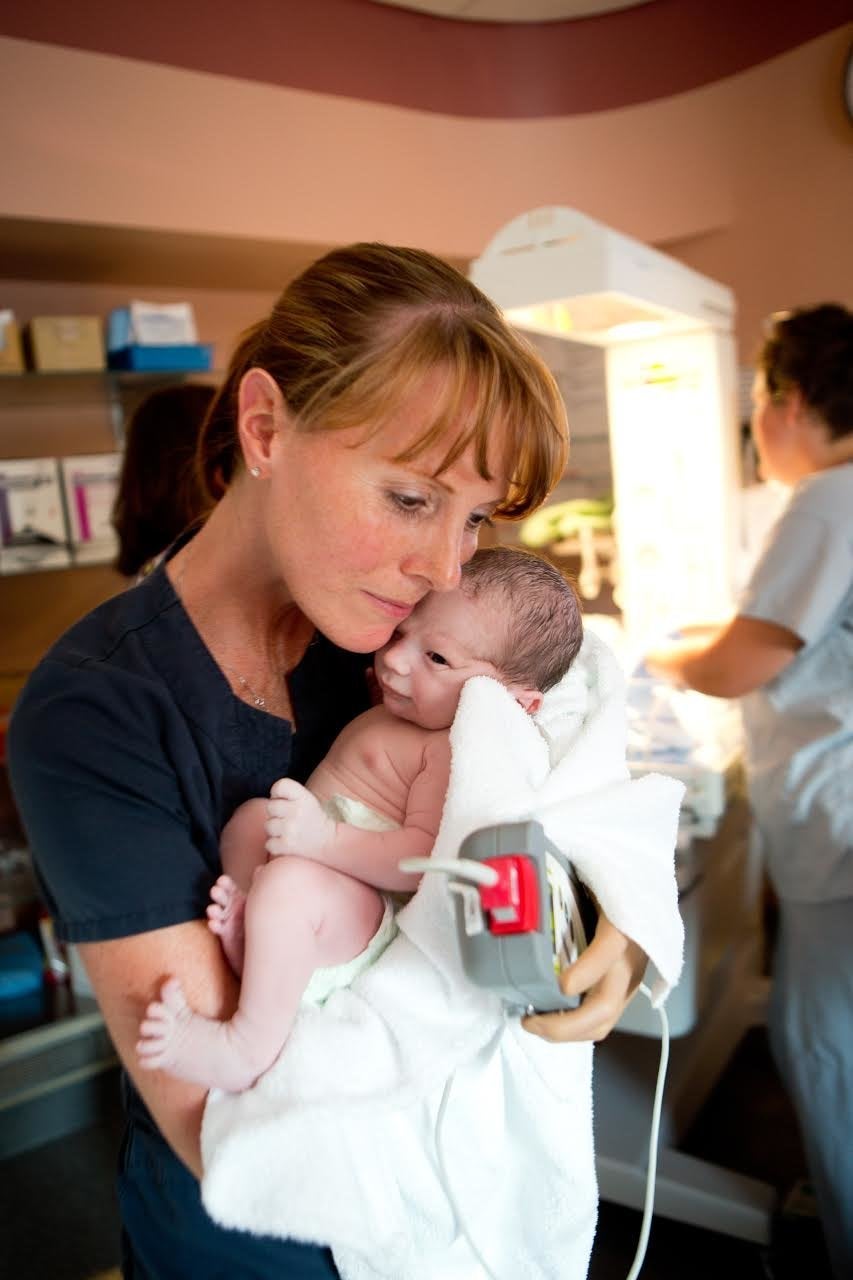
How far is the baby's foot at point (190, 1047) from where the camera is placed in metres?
0.87

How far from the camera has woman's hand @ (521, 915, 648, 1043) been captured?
2.94 ft

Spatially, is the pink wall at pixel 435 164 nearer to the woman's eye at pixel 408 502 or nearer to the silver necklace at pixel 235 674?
the silver necklace at pixel 235 674

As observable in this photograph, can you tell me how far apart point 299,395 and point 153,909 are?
0.49 meters

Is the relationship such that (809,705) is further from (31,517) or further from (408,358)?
(31,517)

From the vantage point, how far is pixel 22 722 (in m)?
0.93

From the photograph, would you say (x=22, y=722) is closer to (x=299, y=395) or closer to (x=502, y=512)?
(x=299, y=395)

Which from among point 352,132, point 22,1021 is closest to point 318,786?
point 22,1021

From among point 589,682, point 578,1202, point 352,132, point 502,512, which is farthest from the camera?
point 352,132

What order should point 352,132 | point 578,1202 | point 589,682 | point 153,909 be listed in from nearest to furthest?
point 153,909 → point 578,1202 → point 589,682 → point 352,132

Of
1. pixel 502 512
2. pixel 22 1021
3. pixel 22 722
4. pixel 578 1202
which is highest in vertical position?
pixel 502 512

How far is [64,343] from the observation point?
9.96 ft

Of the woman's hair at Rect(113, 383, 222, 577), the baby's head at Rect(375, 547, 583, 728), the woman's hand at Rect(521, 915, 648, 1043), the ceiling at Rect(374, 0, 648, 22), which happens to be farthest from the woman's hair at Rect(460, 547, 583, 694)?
the ceiling at Rect(374, 0, 648, 22)

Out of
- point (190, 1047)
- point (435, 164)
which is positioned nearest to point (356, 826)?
point (190, 1047)

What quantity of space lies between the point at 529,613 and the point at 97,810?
0.56 meters
